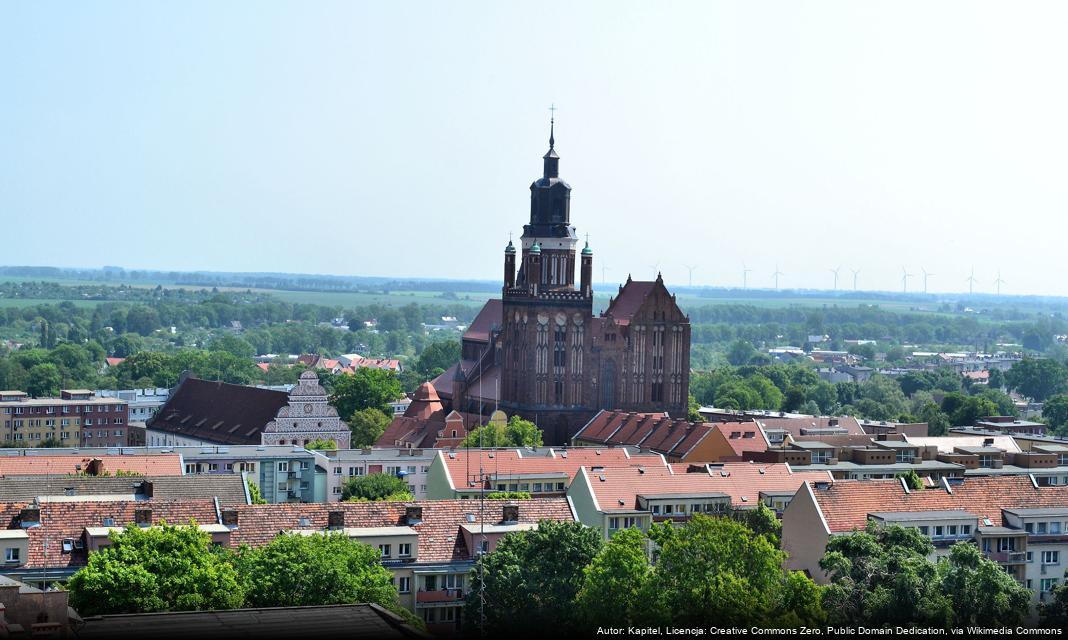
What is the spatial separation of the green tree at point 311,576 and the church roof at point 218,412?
82.8 m

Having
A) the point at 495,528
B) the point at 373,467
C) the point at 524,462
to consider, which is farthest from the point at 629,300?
the point at 495,528

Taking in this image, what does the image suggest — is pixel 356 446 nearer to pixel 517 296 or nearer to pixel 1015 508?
pixel 517 296

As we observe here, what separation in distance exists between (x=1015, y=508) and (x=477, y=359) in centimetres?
8192

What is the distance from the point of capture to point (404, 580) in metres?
76.4

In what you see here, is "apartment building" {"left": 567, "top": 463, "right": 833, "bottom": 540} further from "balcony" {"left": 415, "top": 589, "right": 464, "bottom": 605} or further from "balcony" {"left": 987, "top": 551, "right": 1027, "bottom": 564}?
"balcony" {"left": 987, "top": 551, "right": 1027, "bottom": 564}

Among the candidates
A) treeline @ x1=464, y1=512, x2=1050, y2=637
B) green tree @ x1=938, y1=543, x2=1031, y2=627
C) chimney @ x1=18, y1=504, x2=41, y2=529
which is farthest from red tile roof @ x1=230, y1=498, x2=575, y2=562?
green tree @ x1=938, y1=543, x2=1031, y2=627

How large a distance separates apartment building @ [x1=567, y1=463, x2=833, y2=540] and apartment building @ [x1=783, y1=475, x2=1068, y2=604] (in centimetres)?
853

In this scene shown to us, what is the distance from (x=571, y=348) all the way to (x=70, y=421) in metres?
54.3

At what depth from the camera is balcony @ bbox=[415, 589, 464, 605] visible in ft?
250

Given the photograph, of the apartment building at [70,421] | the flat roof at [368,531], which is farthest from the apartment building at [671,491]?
the apartment building at [70,421]

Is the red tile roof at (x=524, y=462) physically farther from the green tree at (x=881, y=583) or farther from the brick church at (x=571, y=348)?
the brick church at (x=571, y=348)

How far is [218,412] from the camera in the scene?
529 feet

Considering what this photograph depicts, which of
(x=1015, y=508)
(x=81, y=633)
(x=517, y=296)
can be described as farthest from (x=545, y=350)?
(x=81, y=633)

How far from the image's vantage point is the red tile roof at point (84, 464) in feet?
342
